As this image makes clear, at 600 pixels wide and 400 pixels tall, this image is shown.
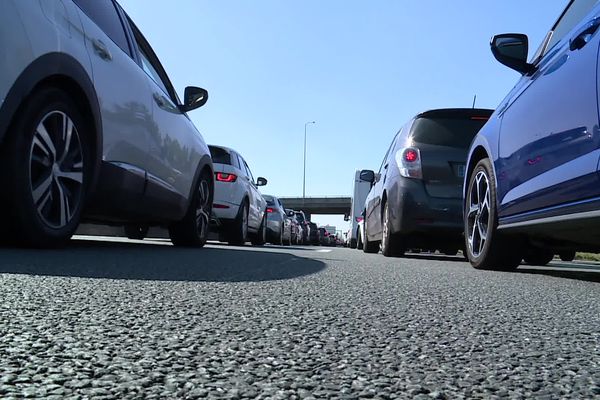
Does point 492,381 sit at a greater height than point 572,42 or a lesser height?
lesser

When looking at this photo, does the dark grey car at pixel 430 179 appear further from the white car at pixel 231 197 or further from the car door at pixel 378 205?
the white car at pixel 231 197

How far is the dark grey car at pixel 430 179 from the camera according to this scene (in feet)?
20.2

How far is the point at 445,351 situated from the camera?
5.18 feet

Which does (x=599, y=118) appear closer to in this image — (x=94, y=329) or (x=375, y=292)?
(x=375, y=292)

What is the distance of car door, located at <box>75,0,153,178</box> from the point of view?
4.05 metres

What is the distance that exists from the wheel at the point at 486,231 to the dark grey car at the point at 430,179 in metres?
0.87

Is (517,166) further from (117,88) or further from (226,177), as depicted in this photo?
(226,177)

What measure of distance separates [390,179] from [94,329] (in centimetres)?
547

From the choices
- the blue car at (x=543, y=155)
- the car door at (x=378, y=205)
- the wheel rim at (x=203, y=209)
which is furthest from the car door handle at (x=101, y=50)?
the car door at (x=378, y=205)

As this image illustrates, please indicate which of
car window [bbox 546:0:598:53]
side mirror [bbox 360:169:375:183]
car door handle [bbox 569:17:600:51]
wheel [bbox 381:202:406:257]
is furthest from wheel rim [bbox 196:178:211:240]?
car door handle [bbox 569:17:600:51]

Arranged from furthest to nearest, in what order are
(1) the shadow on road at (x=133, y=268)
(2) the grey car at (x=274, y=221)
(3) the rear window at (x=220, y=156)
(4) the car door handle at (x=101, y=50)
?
1. (2) the grey car at (x=274, y=221)
2. (3) the rear window at (x=220, y=156)
3. (4) the car door handle at (x=101, y=50)
4. (1) the shadow on road at (x=133, y=268)

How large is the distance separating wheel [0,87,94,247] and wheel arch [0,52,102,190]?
4 cm

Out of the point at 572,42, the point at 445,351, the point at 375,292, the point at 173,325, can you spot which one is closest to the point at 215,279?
the point at 375,292

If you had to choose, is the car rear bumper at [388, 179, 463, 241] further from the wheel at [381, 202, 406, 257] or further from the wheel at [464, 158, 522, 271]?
the wheel at [464, 158, 522, 271]
